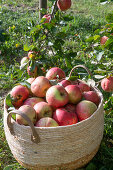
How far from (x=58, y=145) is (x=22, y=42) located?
101 inches

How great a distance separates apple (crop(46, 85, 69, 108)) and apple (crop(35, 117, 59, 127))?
0.46 ft

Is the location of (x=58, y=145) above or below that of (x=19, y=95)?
below

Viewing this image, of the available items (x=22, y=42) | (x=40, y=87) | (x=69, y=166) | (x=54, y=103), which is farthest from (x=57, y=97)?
(x=22, y=42)

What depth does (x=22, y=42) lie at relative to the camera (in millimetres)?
3662

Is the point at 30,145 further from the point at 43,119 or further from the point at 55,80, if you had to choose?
the point at 55,80

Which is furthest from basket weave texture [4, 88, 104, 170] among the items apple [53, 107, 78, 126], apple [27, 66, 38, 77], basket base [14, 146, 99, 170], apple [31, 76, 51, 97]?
apple [27, 66, 38, 77]

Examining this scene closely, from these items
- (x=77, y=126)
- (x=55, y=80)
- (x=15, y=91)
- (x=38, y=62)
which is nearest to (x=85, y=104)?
(x=77, y=126)

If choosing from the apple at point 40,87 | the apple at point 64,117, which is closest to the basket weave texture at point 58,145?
the apple at point 64,117

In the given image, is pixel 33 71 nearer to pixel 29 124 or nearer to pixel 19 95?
pixel 19 95

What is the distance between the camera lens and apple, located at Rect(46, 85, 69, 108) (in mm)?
1572

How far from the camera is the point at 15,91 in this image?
171cm

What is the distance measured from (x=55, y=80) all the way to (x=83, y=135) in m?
0.55

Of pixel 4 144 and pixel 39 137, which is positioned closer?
pixel 39 137

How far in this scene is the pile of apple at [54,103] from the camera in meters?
1.50
